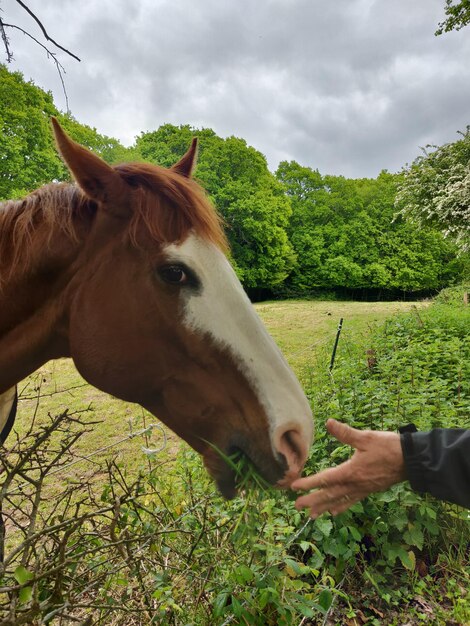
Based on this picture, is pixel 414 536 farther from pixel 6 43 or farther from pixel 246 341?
pixel 6 43

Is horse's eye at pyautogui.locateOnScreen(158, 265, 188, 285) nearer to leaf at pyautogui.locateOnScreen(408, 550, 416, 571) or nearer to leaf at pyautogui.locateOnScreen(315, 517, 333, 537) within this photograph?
leaf at pyautogui.locateOnScreen(315, 517, 333, 537)

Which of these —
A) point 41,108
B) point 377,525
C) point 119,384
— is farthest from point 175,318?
point 41,108

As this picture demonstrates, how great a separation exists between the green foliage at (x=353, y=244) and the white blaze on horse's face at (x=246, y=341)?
29.4 m

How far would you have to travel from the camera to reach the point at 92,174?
4.52 feet

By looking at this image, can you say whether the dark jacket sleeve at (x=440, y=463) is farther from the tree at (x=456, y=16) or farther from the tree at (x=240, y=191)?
the tree at (x=240, y=191)

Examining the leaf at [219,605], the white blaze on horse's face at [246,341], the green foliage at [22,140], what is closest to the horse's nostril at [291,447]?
the white blaze on horse's face at [246,341]

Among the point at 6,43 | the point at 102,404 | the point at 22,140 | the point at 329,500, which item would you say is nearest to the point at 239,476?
the point at 329,500

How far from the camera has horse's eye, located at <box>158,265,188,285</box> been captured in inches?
51.0

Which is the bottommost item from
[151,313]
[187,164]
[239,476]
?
[239,476]

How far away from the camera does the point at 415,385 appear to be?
387 cm

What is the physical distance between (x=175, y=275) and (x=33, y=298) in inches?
27.8

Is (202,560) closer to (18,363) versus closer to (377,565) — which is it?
(377,565)

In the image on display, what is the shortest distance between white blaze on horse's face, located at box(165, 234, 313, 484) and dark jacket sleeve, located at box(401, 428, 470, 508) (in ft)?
1.31

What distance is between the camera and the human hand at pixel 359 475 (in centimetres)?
119
